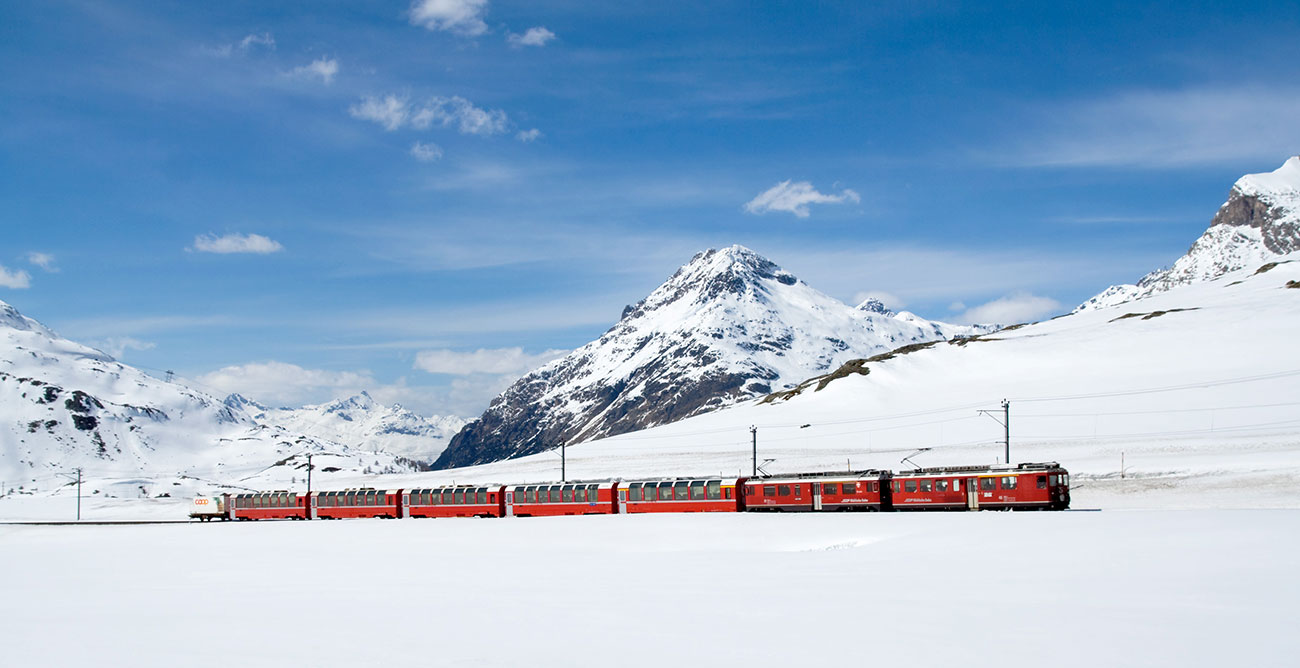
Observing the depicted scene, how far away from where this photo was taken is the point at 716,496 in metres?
71.2

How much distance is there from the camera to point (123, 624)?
25812 millimetres

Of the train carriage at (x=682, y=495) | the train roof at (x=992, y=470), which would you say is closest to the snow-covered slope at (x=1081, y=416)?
the train roof at (x=992, y=470)

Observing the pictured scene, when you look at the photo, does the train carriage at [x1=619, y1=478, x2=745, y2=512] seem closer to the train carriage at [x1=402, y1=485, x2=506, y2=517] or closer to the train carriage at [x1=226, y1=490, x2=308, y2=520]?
the train carriage at [x1=402, y1=485, x2=506, y2=517]

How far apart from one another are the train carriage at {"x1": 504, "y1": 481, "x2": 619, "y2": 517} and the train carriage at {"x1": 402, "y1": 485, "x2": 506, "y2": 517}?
1.16 meters

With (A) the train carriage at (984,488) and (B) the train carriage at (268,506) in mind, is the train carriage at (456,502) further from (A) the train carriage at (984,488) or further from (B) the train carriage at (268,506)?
(A) the train carriage at (984,488)

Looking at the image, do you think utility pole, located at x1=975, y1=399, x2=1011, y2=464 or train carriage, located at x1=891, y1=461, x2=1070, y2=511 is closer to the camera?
train carriage, located at x1=891, y1=461, x2=1070, y2=511

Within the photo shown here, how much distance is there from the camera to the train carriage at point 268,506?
95.2m

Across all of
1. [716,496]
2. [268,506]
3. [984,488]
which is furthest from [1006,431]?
[268,506]

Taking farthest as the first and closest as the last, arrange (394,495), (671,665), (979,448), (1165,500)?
(979,448)
(394,495)
(1165,500)
(671,665)

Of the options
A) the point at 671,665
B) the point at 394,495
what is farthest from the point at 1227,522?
the point at 394,495

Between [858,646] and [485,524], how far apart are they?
5299 centimetres

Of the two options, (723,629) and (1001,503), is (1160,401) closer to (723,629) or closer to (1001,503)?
(1001,503)

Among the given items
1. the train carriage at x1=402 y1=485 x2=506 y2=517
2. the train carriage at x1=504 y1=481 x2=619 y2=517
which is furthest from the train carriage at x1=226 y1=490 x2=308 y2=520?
the train carriage at x1=504 y1=481 x2=619 y2=517

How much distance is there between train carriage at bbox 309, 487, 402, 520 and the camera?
88500 millimetres
